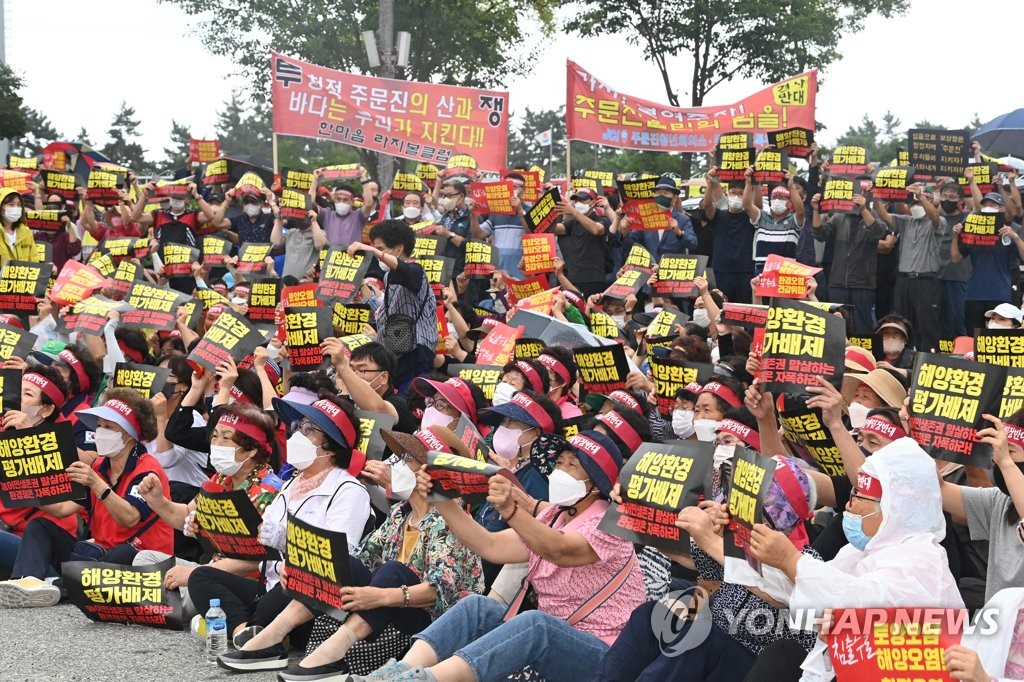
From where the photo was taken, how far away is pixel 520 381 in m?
8.72

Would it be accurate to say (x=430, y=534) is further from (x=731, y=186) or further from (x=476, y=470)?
(x=731, y=186)

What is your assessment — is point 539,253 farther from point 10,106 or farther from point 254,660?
point 10,106

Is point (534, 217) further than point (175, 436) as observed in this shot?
Yes

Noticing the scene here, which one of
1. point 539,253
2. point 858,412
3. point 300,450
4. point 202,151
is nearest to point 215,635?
point 300,450

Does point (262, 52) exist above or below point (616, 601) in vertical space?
above

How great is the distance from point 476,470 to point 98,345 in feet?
21.4

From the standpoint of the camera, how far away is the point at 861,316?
14.0m

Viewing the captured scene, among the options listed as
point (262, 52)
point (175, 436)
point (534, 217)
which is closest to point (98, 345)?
point (175, 436)

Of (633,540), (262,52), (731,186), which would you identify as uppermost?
(262,52)

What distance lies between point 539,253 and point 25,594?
5705mm

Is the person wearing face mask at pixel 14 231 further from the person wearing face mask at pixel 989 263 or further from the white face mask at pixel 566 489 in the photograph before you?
the white face mask at pixel 566 489

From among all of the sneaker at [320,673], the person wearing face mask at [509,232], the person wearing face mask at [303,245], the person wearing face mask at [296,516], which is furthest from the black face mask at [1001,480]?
the person wearing face mask at [303,245]

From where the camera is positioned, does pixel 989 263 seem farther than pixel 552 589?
Yes

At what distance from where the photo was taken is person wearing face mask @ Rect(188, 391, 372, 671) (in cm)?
A: 712
